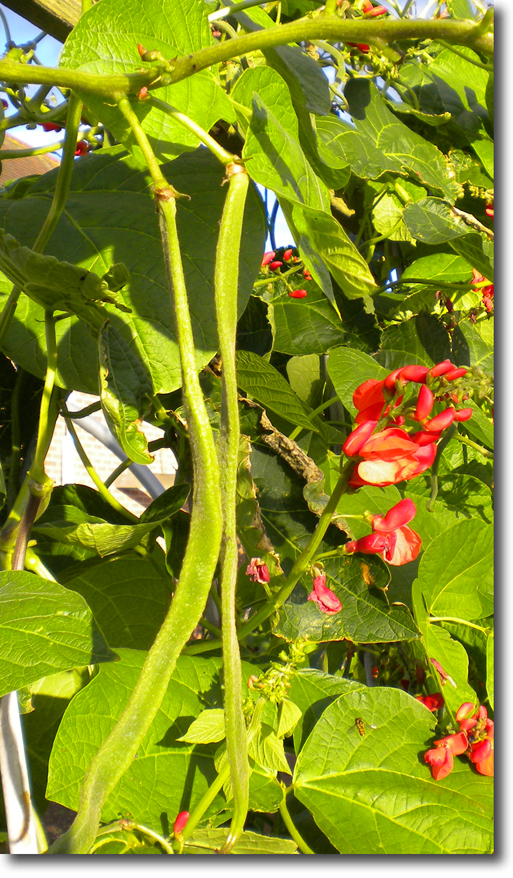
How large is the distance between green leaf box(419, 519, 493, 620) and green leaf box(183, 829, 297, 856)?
0.29 meters

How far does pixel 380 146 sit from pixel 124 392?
0.51m

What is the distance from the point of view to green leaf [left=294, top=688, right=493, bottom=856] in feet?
1.61

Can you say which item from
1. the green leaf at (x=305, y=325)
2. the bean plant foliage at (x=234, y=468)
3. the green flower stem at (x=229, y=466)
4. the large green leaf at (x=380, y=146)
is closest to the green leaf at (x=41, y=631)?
the bean plant foliage at (x=234, y=468)

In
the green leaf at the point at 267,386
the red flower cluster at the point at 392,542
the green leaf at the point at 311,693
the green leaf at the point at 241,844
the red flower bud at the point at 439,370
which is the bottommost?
the green leaf at the point at 241,844

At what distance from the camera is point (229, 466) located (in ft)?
0.91

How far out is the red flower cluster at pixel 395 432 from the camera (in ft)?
1.42

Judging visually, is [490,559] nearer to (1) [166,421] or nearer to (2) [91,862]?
(1) [166,421]

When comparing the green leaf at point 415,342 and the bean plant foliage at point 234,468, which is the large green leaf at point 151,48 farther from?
the green leaf at point 415,342

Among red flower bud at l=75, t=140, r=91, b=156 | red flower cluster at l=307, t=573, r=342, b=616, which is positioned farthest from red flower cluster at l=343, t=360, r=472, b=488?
red flower bud at l=75, t=140, r=91, b=156

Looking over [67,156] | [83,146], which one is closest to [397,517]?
[67,156]

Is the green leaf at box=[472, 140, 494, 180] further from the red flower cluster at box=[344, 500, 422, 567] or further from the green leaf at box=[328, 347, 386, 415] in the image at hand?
the red flower cluster at box=[344, 500, 422, 567]

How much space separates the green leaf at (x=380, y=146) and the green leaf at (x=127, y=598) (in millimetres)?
489

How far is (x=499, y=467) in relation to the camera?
1.68 feet

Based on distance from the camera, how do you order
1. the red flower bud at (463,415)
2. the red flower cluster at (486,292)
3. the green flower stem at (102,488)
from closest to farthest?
the red flower bud at (463,415)
the green flower stem at (102,488)
the red flower cluster at (486,292)
